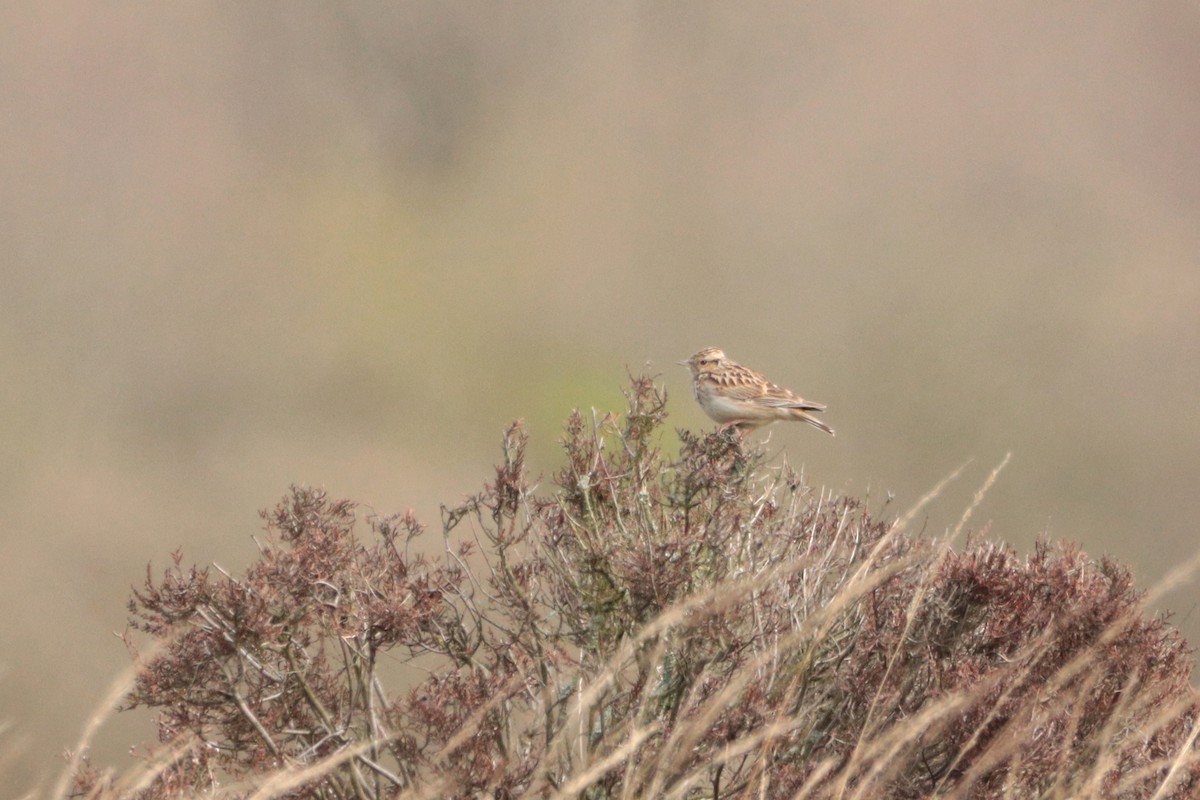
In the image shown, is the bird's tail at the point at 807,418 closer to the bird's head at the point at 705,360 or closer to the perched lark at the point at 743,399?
the perched lark at the point at 743,399

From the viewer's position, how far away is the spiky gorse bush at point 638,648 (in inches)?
209

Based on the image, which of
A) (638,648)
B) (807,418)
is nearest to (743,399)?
(807,418)

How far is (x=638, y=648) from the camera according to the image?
534cm

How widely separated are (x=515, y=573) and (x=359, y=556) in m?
0.63

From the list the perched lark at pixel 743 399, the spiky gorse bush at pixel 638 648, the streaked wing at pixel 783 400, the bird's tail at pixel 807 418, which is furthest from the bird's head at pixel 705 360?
the spiky gorse bush at pixel 638 648

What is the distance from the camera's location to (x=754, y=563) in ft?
19.2

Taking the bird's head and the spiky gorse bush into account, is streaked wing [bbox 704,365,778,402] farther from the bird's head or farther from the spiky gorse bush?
the spiky gorse bush

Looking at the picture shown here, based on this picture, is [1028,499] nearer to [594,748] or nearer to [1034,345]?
[1034,345]

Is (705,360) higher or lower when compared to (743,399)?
higher

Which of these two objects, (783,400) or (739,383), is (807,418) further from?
(739,383)

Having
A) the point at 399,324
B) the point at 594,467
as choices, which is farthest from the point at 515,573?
the point at 399,324

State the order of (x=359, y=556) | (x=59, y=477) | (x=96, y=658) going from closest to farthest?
(x=359, y=556) → (x=96, y=658) → (x=59, y=477)

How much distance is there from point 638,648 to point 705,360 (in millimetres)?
3942

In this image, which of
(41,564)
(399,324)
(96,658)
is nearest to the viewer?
(96,658)
